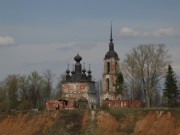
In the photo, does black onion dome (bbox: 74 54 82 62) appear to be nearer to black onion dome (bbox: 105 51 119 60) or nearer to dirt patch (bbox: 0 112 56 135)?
black onion dome (bbox: 105 51 119 60)

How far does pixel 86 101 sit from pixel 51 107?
753 centimetres

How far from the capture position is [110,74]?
239 ft

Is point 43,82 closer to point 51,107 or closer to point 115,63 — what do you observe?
point 115,63

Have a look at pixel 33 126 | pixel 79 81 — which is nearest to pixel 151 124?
pixel 33 126

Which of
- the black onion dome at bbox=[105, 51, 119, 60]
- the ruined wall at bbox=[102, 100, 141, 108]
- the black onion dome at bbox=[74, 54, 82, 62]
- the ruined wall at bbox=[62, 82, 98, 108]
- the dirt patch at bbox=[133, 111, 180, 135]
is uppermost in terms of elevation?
the black onion dome at bbox=[105, 51, 119, 60]

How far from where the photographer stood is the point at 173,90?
64688 mm

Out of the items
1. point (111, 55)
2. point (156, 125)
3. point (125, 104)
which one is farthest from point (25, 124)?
point (111, 55)

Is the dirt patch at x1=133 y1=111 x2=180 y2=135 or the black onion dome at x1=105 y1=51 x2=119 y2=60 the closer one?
the dirt patch at x1=133 y1=111 x2=180 y2=135

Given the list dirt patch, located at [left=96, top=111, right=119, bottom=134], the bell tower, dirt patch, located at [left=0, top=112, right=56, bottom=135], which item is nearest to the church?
the bell tower

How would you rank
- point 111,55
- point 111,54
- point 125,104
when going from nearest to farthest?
point 125,104 → point 111,55 → point 111,54

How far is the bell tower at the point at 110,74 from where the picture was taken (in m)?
72.5

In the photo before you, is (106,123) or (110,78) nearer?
(106,123)

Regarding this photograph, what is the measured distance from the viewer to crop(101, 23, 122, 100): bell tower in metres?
72.5

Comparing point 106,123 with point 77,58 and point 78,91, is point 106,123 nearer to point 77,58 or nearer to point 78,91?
point 78,91
